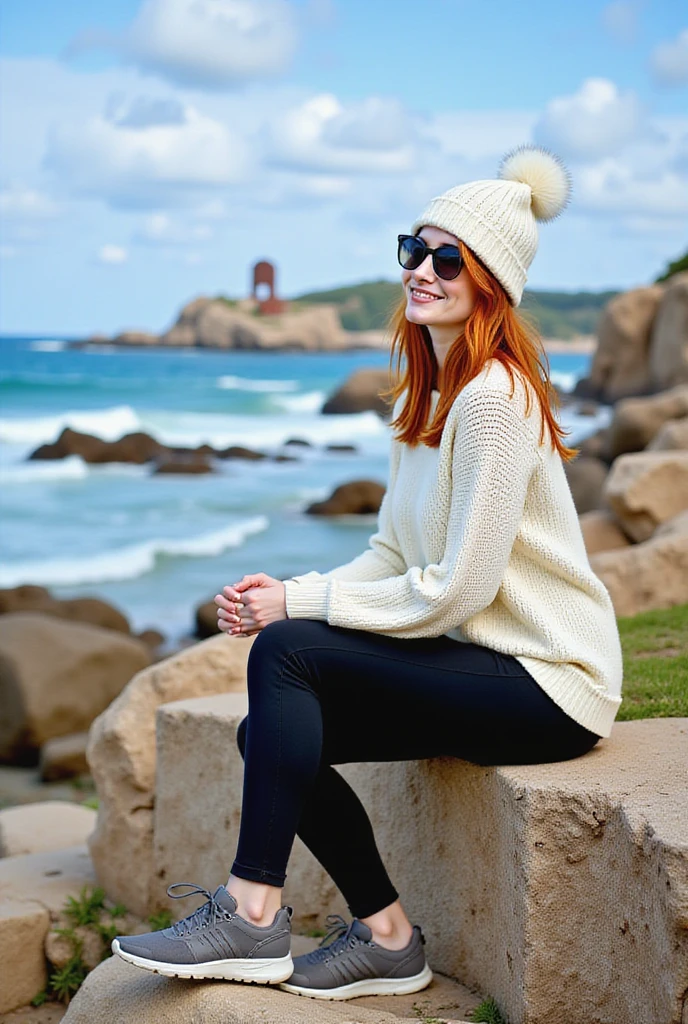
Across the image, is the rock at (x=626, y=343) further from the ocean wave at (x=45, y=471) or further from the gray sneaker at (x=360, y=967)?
the gray sneaker at (x=360, y=967)

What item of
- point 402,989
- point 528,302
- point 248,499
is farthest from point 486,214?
point 248,499

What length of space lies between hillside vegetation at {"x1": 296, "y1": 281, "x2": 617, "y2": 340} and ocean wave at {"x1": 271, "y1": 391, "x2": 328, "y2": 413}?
98.3 feet

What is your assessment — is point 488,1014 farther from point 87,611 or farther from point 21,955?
point 87,611

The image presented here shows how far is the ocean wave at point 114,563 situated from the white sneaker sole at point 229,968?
12508mm

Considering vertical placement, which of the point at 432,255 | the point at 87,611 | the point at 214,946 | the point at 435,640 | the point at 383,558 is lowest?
the point at 87,611

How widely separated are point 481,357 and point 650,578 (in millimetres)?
4406

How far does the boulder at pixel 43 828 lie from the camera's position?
583cm

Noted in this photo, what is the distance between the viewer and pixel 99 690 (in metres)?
9.05

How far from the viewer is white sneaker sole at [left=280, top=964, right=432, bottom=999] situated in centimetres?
330

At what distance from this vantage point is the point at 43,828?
6059mm

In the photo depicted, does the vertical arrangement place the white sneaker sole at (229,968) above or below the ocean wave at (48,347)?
above


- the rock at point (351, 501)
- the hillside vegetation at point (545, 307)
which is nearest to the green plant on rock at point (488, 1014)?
the rock at point (351, 501)

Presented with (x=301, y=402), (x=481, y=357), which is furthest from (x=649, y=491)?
(x=301, y=402)

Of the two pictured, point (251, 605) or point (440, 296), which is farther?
point (440, 296)
